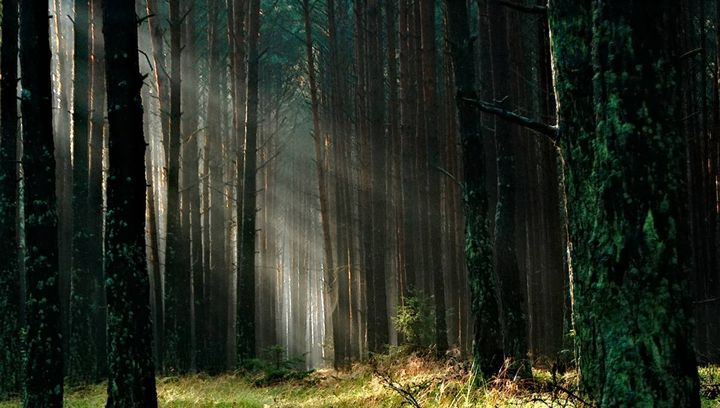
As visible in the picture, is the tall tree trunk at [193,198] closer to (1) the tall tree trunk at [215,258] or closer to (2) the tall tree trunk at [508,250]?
(1) the tall tree trunk at [215,258]

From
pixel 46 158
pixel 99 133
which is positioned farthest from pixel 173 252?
pixel 46 158

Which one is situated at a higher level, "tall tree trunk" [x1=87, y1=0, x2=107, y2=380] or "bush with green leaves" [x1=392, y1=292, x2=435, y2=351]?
"tall tree trunk" [x1=87, y1=0, x2=107, y2=380]

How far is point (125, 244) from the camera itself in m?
8.20

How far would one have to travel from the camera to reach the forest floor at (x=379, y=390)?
316 inches

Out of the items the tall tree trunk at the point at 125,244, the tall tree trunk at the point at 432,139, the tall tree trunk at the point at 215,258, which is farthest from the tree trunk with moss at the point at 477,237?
the tall tree trunk at the point at 215,258

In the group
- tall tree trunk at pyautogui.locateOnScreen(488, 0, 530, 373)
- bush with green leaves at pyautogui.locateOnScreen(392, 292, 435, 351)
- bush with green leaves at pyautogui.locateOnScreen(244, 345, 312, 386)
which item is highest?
tall tree trunk at pyautogui.locateOnScreen(488, 0, 530, 373)

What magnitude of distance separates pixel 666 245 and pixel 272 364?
1322cm

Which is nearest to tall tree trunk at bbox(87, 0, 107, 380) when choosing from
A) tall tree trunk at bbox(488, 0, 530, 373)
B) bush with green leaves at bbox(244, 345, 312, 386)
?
bush with green leaves at bbox(244, 345, 312, 386)

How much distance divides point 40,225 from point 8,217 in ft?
13.5

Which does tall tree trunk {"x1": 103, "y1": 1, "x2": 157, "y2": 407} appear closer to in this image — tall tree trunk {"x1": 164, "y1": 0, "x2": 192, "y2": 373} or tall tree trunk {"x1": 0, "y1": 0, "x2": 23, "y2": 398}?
tall tree trunk {"x1": 0, "y1": 0, "x2": 23, "y2": 398}

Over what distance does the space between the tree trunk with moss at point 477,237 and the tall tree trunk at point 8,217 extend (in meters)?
7.54

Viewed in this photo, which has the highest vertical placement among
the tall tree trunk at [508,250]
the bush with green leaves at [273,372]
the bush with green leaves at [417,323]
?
the tall tree trunk at [508,250]

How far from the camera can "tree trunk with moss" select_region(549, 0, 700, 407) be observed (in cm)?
378

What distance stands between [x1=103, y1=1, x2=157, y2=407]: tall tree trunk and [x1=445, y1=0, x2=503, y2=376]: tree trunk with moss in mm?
4410
